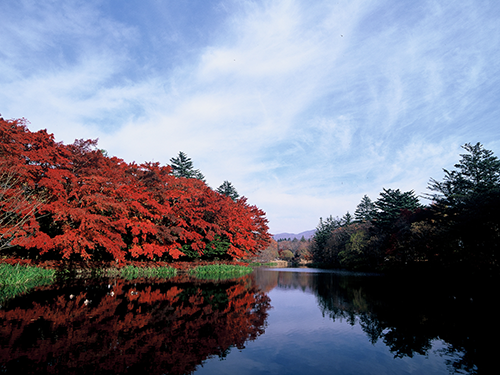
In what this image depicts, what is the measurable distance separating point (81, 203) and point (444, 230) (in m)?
24.2

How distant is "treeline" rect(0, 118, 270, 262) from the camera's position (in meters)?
13.1

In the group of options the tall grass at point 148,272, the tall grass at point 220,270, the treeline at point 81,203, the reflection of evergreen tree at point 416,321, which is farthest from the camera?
the tall grass at point 220,270

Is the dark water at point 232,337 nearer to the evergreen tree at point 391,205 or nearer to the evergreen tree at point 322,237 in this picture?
the evergreen tree at point 391,205

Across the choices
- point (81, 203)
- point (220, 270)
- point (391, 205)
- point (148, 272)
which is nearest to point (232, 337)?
point (81, 203)

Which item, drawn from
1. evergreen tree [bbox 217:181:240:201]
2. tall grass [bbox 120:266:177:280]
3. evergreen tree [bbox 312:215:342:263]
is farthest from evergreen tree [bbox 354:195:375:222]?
tall grass [bbox 120:266:177:280]

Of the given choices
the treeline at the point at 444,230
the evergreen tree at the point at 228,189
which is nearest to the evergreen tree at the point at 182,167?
the evergreen tree at the point at 228,189

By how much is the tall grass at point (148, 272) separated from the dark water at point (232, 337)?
365 inches

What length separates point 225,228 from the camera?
91.6 feet

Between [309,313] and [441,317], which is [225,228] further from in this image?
[441,317]

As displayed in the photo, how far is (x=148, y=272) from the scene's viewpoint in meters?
20.5

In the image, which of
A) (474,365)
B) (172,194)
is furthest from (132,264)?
(474,365)

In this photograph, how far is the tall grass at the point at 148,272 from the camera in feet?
62.7

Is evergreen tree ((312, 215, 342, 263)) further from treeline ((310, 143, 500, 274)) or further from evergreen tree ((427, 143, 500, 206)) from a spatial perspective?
evergreen tree ((427, 143, 500, 206))

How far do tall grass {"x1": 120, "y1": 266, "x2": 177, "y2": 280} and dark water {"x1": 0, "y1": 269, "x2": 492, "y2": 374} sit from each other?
30.4 feet
